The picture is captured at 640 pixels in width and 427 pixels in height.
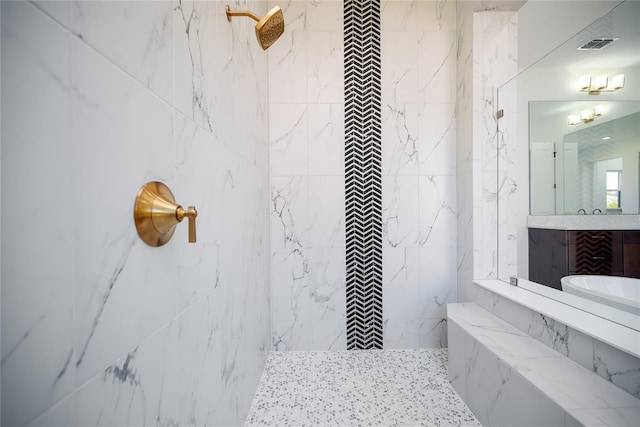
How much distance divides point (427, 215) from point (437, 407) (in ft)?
4.43

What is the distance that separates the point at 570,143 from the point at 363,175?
1311mm

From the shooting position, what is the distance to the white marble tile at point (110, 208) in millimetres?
512

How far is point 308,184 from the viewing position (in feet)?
8.00

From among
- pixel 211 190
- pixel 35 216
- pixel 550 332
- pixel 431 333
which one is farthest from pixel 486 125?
pixel 35 216

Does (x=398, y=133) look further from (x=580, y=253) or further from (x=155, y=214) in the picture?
(x=155, y=214)

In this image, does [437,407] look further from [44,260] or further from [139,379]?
[44,260]

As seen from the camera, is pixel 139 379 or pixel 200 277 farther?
pixel 200 277

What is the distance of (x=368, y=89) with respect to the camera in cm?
243

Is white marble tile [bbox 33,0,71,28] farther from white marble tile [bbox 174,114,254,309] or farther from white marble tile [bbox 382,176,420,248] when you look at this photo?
white marble tile [bbox 382,176,420,248]

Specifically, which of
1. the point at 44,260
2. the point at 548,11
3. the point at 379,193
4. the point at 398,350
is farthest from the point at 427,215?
the point at 44,260

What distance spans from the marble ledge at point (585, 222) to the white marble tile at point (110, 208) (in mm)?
1913

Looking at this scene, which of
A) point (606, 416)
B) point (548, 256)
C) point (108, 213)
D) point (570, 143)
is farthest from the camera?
point (548, 256)

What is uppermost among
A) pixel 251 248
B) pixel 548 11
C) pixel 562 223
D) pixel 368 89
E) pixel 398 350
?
pixel 548 11

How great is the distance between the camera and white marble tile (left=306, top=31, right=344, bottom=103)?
2.42 m
